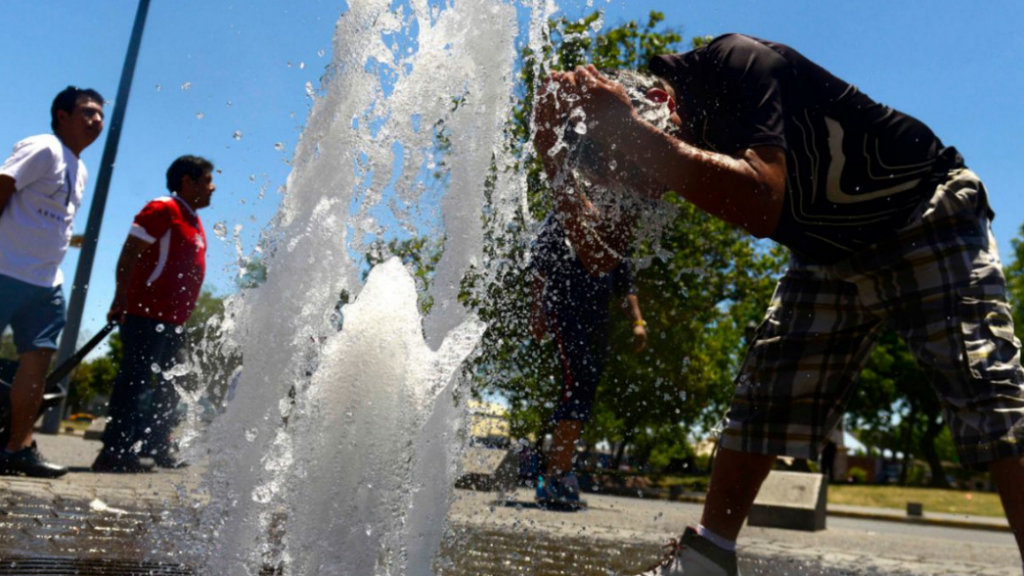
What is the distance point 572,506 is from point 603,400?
9154 millimetres

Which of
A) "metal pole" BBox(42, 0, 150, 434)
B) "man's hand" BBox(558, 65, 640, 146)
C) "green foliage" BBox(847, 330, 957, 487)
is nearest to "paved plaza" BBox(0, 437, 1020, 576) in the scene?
"man's hand" BBox(558, 65, 640, 146)

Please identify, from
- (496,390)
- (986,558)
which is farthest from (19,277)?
(986,558)

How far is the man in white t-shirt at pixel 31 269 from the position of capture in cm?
493

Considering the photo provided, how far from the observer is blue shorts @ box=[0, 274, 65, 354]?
193 inches

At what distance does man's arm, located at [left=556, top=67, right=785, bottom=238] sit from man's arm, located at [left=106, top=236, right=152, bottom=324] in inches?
169

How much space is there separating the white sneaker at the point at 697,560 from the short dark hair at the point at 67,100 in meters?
4.52

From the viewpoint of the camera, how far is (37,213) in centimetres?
508

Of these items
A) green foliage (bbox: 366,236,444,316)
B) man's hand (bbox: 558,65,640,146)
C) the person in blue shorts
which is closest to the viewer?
man's hand (bbox: 558,65,640,146)

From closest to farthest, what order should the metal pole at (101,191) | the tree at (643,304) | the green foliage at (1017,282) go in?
the tree at (643,304), the metal pole at (101,191), the green foliage at (1017,282)

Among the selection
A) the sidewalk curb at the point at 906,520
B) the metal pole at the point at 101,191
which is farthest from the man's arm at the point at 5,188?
the sidewalk curb at the point at 906,520

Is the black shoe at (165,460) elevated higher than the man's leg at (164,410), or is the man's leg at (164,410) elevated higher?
the man's leg at (164,410)

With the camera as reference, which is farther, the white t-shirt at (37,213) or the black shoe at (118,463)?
the black shoe at (118,463)

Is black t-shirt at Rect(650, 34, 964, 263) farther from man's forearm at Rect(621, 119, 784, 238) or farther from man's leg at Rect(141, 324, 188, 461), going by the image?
man's leg at Rect(141, 324, 188, 461)

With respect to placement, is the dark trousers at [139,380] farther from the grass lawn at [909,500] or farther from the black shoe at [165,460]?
the grass lawn at [909,500]
